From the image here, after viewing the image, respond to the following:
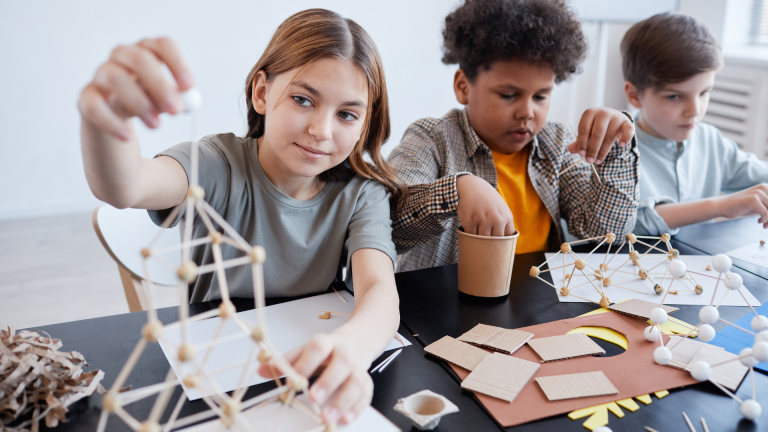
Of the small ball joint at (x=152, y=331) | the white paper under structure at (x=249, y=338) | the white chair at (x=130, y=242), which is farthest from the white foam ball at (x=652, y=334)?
the white chair at (x=130, y=242)

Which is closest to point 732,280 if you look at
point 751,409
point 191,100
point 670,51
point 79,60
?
point 751,409

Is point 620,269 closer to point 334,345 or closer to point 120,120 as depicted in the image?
point 334,345

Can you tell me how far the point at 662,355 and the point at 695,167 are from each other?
130 cm

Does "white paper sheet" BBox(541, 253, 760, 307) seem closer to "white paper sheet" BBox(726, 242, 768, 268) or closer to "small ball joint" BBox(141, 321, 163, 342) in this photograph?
"white paper sheet" BBox(726, 242, 768, 268)

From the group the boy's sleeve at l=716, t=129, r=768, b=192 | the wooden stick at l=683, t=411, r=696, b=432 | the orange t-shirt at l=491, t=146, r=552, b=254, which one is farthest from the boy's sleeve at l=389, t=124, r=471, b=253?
the boy's sleeve at l=716, t=129, r=768, b=192

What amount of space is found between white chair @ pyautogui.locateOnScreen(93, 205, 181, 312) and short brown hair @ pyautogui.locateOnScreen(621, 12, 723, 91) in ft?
4.74

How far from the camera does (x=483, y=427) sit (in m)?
0.63

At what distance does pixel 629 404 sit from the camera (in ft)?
2.20

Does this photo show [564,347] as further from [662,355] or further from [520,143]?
[520,143]

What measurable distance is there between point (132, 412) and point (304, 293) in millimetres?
425

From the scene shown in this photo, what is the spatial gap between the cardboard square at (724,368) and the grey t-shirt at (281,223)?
522mm

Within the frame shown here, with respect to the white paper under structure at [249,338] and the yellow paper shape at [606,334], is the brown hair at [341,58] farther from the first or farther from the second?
the yellow paper shape at [606,334]

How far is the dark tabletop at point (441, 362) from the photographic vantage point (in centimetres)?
64

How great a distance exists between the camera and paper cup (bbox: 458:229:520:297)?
0.94 meters
